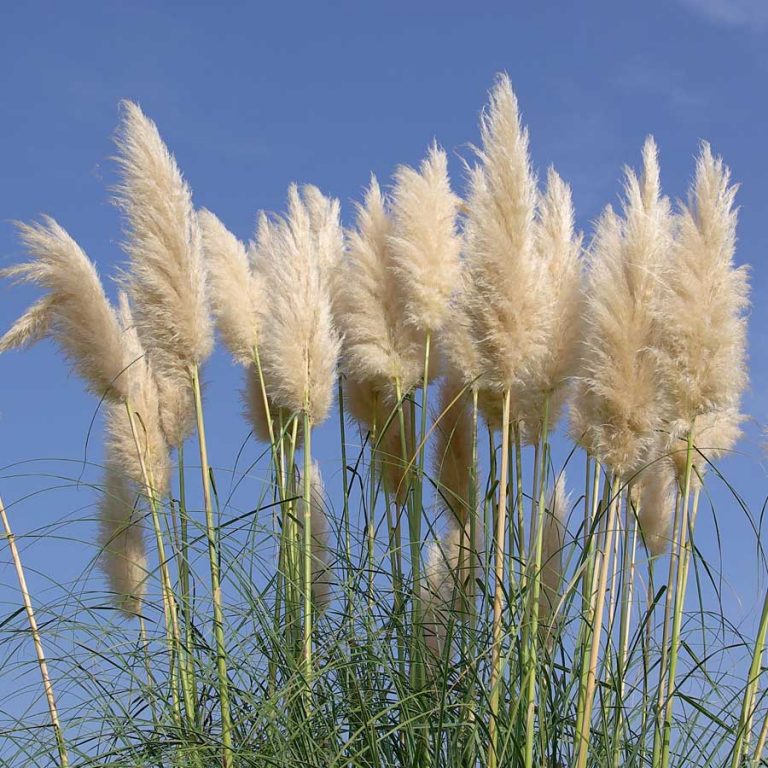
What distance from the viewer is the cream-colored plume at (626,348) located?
3.99 meters

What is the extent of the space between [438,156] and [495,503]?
155 centimetres

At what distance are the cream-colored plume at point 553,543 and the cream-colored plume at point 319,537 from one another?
823 mm

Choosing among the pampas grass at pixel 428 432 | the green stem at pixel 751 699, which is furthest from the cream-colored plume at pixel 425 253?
the green stem at pixel 751 699

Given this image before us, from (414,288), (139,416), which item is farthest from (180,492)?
(414,288)

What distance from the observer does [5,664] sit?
4.14m

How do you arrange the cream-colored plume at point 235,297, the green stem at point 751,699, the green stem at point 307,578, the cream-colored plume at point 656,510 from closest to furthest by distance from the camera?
1. the green stem at point 751,699
2. the green stem at point 307,578
3. the cream-colored plume at point 235,297
4. the cream-colored plume at point 656,510

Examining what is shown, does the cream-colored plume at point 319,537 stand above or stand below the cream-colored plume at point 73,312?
below

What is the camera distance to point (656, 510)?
5320 millimetres

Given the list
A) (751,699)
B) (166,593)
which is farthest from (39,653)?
(751,699)

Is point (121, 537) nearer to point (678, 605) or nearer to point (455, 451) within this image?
point (455, 451)

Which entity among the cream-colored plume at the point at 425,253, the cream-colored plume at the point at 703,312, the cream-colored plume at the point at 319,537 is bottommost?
the cream-colored plume at the point at 319,537

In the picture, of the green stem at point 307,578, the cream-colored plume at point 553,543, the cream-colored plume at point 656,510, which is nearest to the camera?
the green stem at point 307,578

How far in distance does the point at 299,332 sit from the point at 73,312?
986 mm

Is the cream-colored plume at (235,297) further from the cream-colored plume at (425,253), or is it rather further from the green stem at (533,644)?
the green stem at (533,644)
